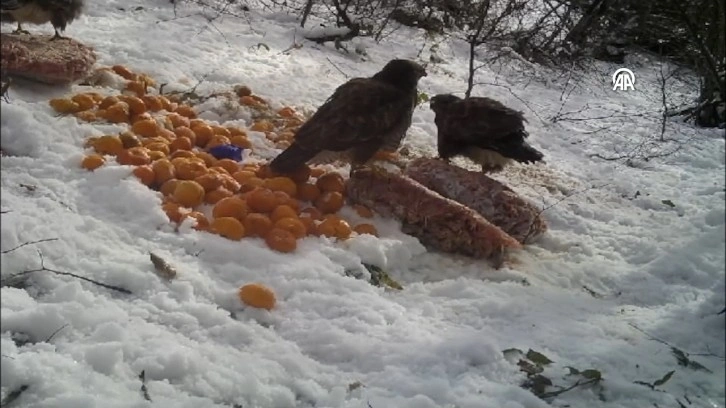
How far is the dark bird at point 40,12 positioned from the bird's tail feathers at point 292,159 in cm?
206

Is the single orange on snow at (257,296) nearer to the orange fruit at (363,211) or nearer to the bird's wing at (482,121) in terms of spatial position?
the orange fruit at (363,211)

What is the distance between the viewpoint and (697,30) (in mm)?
1564

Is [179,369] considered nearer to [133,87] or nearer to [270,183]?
[270,183]

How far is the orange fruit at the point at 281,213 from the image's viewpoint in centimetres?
349

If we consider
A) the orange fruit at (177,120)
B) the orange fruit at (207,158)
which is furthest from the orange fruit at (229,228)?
the orange fruit at (177,120)

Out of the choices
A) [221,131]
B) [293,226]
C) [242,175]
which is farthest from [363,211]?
[221,131]

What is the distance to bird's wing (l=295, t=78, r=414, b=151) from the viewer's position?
4043 millimetres

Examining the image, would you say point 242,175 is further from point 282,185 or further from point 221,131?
point 221,131

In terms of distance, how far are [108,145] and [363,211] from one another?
1.43 m

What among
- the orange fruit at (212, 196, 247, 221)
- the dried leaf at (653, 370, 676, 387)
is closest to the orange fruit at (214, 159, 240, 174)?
the orange fruit at (212, 196, 247, 221)

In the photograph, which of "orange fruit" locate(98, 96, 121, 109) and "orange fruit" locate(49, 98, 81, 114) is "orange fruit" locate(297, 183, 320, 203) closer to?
"orange fruit" locate(98, 96, 121, 109)

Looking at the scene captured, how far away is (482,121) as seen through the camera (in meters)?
4.69

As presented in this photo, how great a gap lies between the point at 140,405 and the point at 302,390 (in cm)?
55

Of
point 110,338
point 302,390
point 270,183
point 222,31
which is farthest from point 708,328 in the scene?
point 222,31
